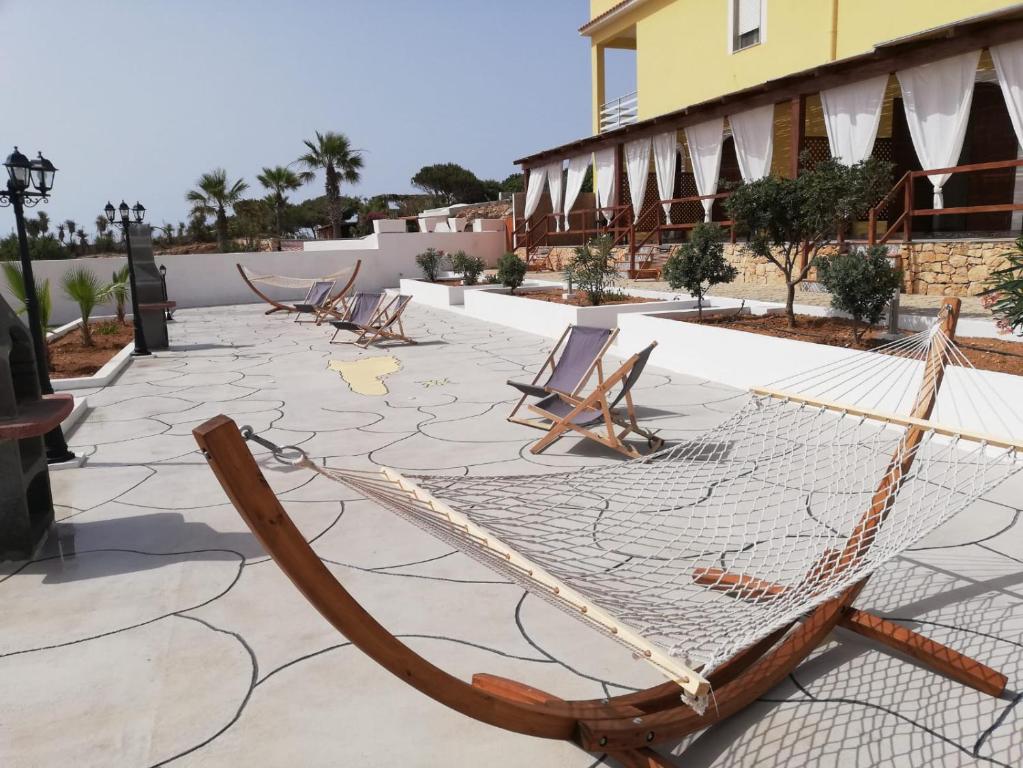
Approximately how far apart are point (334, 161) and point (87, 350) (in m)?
21.7

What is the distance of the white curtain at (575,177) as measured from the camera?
50.3 ft

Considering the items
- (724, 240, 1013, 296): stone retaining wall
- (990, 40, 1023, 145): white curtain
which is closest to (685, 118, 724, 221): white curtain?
(724, 240, 1013, 296): stone retaining wall

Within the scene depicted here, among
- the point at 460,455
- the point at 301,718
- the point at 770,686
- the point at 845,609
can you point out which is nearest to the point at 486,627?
the point at 301,718

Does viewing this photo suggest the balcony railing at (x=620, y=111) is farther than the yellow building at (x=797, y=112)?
Yes

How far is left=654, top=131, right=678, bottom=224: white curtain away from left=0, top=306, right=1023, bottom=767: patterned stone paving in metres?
9.73

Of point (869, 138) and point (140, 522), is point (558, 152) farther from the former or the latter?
point (140, 522)

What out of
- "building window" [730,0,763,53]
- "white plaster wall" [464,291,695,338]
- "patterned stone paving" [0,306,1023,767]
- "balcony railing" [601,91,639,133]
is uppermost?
"building window" [730,0,763,53]

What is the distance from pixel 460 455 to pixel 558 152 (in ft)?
42.6

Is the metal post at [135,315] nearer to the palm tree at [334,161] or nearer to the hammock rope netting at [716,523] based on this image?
the hammock rope netting at [716,523]

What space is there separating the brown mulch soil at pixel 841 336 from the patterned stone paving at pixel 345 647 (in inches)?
72.6

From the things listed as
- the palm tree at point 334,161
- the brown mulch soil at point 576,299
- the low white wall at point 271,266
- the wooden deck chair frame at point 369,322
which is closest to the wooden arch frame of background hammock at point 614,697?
the wooden deck chair frame at point 369,322

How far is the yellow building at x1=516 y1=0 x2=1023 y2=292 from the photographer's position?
28.2 ft

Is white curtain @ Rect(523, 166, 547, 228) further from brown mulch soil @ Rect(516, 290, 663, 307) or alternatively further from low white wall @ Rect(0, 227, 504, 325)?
brown mulch soil @ Rect(516, 290, 663, 307)

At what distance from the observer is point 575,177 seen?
51.1 ft
